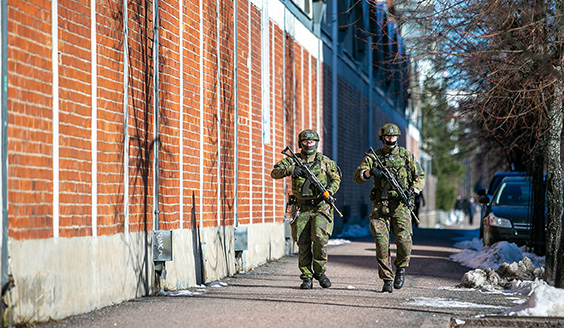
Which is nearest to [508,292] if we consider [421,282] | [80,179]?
[421,282]

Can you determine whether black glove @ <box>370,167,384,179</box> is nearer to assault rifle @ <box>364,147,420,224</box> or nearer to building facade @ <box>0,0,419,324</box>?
assault rifle @ <box>364,147,420,224</box>

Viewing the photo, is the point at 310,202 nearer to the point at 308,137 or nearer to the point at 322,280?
the point at 308,137

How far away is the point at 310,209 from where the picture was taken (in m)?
11.0

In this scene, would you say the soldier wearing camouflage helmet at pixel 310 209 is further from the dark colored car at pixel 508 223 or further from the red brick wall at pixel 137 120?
the dark colored car at pixel 508 223

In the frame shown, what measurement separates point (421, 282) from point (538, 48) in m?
3.49

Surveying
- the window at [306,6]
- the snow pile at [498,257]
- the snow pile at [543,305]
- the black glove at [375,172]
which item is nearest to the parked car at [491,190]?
the snow pile at [498,257]

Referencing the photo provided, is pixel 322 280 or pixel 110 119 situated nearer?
pixel 110 119

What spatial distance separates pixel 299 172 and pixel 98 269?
3113mm

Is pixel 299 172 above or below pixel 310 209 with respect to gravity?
above

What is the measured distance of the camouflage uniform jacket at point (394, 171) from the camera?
34.8ft

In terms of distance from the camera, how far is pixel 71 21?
8.18 meters

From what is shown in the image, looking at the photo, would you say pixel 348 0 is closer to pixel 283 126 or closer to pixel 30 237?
pixel 283 126

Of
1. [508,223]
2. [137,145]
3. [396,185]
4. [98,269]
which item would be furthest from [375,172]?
[508,223]

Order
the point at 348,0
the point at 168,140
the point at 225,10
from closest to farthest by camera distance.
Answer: the point at 168,140, the point at 225,10, the point at 348,0
